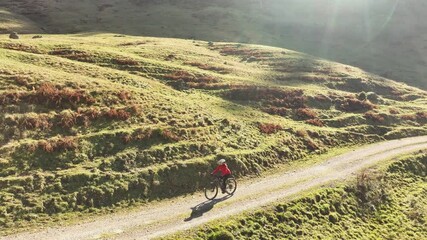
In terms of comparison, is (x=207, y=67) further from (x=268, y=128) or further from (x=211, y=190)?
(x=211, y=190)

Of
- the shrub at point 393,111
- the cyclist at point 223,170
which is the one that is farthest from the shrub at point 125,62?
the shrub at point 393,111

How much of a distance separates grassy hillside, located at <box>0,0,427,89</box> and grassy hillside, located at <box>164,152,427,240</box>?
66998 millimetres

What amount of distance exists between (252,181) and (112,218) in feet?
46.0

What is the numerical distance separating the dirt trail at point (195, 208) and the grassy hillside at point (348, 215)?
128cm

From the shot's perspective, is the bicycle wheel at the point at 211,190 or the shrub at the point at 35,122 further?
the shrub at the point at 35,122

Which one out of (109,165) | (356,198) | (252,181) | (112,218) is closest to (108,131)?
(109,165)

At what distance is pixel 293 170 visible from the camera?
4019cm

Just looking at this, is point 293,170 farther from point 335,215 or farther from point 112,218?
point 112,218

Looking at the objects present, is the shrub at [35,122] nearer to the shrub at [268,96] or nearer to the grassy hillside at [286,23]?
the shrub at [268,96]

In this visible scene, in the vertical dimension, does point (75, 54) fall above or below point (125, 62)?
above

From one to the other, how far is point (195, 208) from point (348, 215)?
45.4 ft

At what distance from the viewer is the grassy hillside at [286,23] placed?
11681cm

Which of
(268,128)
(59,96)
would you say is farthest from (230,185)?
(59,96)

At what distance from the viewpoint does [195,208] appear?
97.8 feet
